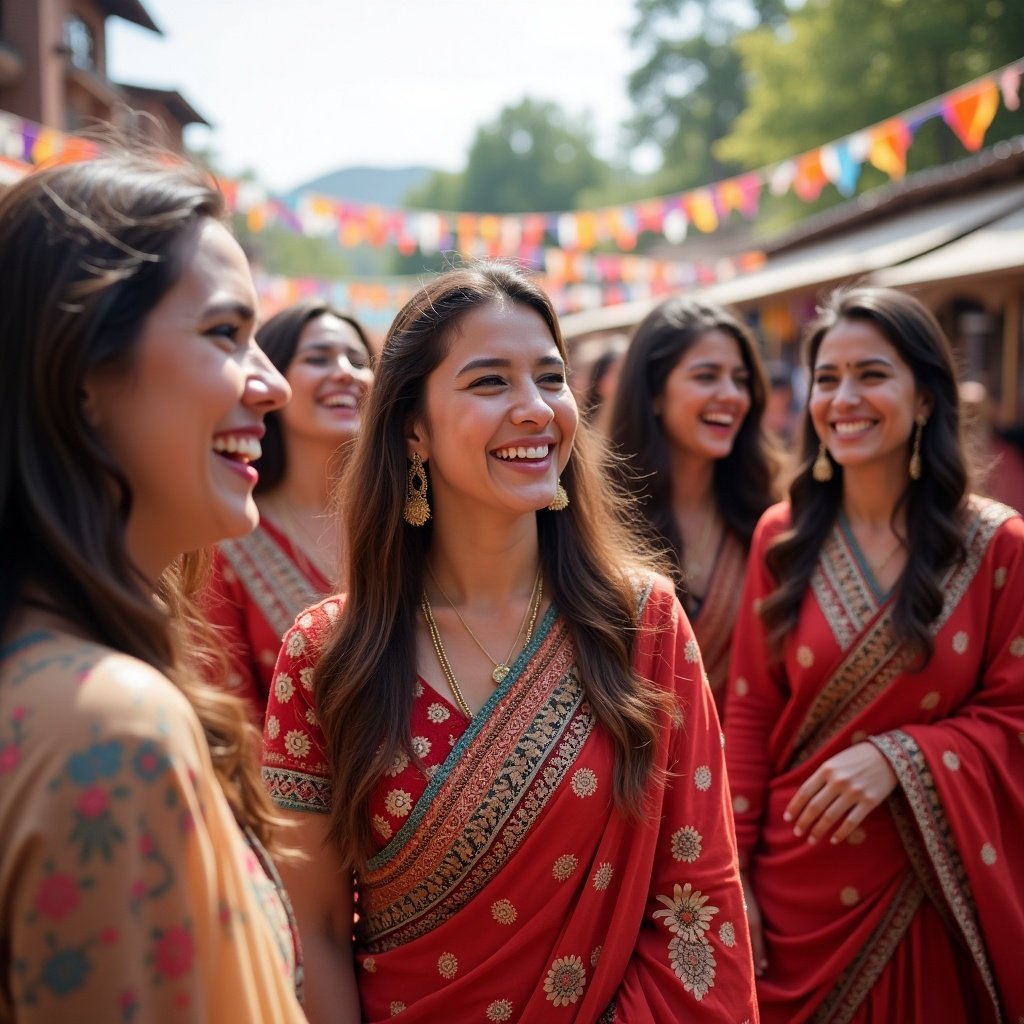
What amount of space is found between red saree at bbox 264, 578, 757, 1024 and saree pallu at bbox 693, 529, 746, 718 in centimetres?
137

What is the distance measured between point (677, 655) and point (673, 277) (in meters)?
15.9

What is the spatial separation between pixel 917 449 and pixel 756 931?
1326 mm

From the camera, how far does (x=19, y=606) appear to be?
3.62 ft

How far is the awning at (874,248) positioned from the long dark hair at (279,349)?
412 centimetres

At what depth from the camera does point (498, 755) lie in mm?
1889

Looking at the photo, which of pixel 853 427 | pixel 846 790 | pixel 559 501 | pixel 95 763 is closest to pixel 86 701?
pixel 95 763

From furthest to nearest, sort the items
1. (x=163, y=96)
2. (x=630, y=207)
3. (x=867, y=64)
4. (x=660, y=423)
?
(x=867, y=64)
(x=163, y=96)
(x=630, y=207)
(x=660, y=423)

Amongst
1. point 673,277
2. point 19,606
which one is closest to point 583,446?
point 19,606

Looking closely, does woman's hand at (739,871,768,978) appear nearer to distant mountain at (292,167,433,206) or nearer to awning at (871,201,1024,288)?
awning at (871,201,1024,288)

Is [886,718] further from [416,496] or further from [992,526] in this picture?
[416,496]

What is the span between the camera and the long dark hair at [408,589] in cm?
188

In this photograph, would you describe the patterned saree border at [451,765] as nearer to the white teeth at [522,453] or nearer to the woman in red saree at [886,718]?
the white teeth at [522,453]

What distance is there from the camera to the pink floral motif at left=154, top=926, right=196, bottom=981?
39.3 inches

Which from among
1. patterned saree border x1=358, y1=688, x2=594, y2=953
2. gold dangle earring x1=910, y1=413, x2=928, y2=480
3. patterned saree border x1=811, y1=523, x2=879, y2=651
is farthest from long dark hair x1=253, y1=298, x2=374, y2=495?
patterned saree border x1=358, y1=688, x2=594, y2=953
